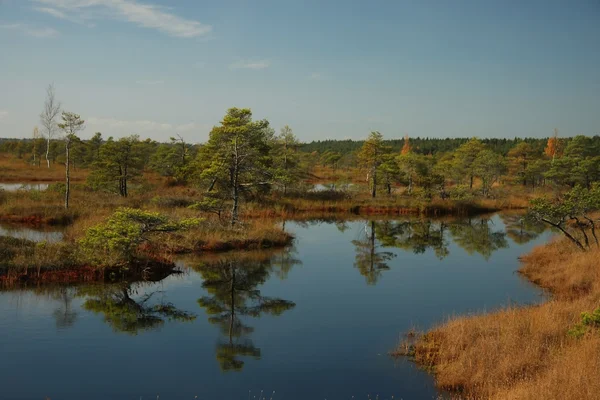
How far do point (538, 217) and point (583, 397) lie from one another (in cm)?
1448

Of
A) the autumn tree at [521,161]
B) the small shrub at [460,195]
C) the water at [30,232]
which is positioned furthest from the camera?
the autumn tree at [521,161]

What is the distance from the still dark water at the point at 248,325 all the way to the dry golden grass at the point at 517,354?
94cm

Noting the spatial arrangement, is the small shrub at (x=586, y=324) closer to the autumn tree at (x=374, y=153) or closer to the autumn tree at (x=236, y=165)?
the autumn tree at (x=236, y=165)

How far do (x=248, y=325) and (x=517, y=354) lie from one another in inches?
317

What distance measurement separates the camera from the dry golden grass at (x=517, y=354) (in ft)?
30.2

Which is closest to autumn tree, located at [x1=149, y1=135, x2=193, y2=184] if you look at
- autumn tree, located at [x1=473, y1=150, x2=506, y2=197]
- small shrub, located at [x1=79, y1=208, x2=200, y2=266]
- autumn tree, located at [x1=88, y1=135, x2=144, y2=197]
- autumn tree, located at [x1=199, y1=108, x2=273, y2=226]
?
autumn tree, located at [x1=88, y1=135, x2=144, y2=197]

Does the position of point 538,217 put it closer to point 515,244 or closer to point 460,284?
point 460,284

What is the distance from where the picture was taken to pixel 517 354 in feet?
37.7

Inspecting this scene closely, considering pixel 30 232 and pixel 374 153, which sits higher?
pixel 374 153

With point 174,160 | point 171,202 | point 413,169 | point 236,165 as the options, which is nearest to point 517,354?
point 236,165

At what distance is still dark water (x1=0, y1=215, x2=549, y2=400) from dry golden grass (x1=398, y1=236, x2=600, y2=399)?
0.94m

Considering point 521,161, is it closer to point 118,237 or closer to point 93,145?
point 93,145

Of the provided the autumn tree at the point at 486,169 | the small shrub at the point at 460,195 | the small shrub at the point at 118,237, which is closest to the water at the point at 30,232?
the small shrub at the point at 118,237

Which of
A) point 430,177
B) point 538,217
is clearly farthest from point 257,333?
point 430,177
